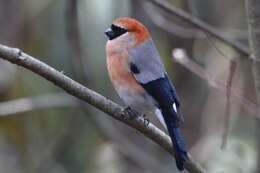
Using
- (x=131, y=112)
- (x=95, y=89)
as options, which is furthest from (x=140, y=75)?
(x=95, y=89)

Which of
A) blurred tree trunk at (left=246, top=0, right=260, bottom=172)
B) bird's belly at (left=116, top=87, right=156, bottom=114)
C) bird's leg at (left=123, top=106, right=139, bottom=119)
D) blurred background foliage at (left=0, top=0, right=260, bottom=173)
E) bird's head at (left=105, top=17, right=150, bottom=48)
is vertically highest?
blurred tree trunk at (left=246, top=0, right=260, bottom=172)

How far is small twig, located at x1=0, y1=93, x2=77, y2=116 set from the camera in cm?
457

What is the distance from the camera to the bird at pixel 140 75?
3090mm

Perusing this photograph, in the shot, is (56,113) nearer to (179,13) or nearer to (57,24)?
(57,24)

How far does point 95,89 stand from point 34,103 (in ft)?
2.28

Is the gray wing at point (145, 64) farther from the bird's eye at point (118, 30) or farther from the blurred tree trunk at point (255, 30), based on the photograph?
the blurred tree trunk at point (255, 30)

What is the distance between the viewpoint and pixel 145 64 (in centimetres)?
323

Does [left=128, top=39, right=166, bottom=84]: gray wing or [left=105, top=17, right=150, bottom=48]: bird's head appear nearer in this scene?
[left=128, top=39, right=166, bottom=84]: gray wing

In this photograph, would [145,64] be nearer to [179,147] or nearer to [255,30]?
[179,147]

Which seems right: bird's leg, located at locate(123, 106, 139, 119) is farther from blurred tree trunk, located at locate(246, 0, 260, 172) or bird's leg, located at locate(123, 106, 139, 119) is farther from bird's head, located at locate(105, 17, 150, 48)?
blurred tree trunk, located at locate(246, 0, 260, 172)

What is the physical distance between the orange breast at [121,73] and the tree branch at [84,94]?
0.90 ft

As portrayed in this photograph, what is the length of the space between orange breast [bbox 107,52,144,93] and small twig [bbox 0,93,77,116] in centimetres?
133

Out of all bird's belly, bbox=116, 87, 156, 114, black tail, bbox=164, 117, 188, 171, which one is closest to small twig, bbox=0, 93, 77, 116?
bird's belly, bbox=116, 87, 156, 114

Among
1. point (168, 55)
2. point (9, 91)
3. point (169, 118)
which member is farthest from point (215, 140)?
point (169, 118)
